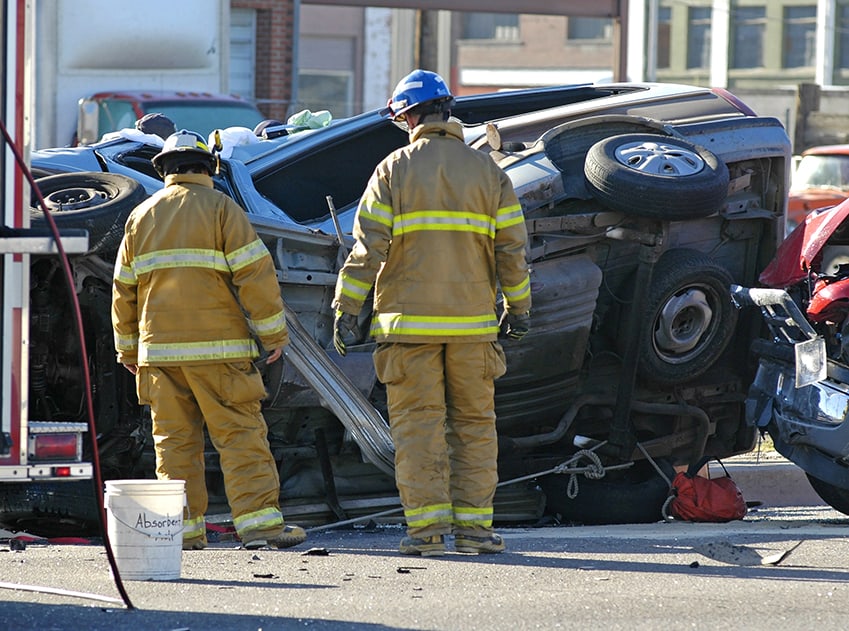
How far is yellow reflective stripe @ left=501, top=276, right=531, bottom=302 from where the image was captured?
5.99 meters

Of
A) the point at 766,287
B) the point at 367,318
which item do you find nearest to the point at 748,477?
the point at 766,287

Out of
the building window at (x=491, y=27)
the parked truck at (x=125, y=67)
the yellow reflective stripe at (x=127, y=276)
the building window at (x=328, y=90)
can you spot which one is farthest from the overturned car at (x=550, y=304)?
the building window at (x=491, y=27)

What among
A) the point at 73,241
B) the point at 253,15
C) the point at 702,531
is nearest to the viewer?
the point at 73,241

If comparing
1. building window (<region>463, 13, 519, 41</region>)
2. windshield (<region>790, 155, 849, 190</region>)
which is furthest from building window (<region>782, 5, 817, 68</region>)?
windshield (<region>790, 155, 849, 190</region>)

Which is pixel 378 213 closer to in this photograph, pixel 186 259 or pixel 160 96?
pixel 186 259

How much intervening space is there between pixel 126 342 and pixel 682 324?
2713 millimetres

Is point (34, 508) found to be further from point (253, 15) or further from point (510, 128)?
point (253, 15)

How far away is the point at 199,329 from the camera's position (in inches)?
232

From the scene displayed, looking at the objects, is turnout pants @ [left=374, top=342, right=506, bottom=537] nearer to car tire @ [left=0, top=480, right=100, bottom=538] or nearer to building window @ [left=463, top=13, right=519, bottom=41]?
car tire @ [left=0, top=480, right=100, bottom=538]

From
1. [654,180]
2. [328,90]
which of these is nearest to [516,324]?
[654,180]

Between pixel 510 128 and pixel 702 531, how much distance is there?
84.9 inches

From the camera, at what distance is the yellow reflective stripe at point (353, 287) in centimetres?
581

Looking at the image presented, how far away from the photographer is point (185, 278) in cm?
589

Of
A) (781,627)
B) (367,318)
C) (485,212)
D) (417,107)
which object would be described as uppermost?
(417,107)
